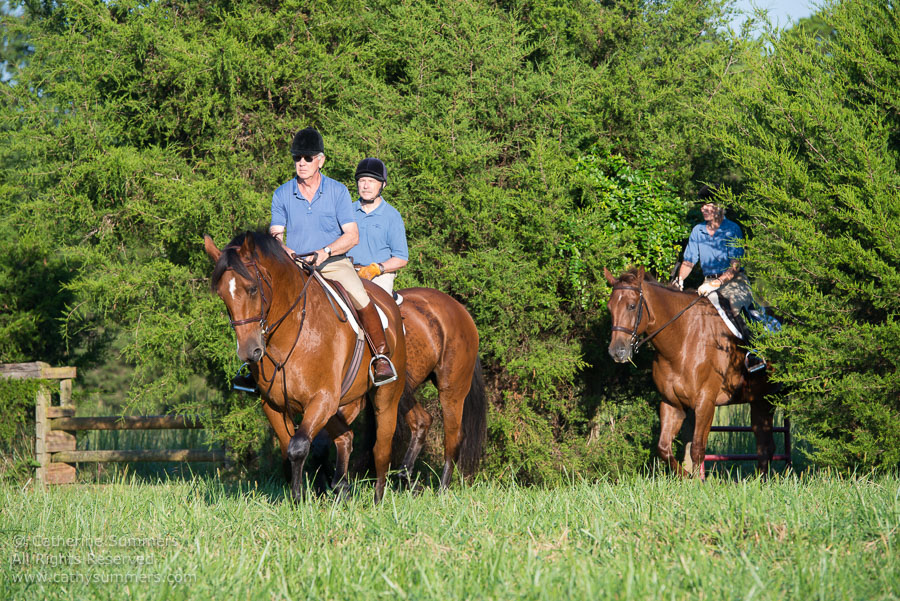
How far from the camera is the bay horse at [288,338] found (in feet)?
18.3

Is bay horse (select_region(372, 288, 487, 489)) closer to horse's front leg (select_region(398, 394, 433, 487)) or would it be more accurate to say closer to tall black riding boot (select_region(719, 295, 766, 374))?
horse's front leg (select_region(398, 394, 433, 487))

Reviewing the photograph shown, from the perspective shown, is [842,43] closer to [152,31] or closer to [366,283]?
[366,283]

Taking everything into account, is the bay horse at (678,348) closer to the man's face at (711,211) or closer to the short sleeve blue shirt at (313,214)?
the man's face at (711,211)

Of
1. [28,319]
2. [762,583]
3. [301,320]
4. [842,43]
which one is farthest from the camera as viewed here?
[28,319]

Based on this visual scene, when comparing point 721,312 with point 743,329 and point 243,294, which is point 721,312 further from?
point 243,294

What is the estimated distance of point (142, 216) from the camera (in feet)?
30.4

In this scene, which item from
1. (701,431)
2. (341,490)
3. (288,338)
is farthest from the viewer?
(701,431)

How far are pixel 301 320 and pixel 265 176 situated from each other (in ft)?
13.6

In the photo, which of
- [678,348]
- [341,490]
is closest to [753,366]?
[678,348]

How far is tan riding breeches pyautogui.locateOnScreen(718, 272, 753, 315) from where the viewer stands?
30.1ft

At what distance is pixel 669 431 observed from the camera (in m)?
8.78

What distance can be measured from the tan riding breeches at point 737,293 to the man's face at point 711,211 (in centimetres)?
73

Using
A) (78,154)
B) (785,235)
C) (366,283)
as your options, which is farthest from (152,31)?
(785,235)

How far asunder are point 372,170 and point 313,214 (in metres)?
1.32
